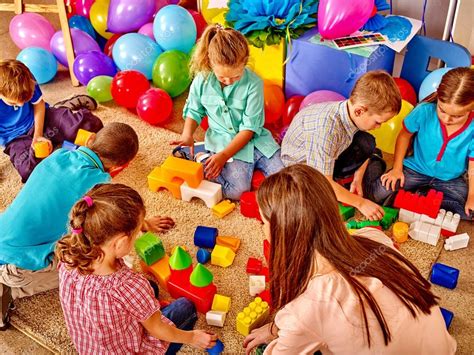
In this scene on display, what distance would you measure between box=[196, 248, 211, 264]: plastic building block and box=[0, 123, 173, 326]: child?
353mm

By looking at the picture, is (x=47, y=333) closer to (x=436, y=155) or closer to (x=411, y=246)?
(x=411, y=246)

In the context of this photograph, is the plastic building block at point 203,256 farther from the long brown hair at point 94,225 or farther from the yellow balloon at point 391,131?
the yellow balloon at point 391,131

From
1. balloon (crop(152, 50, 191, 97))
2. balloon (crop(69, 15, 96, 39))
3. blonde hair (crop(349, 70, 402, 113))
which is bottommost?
balloon (crop(152, 50, 191, 97))

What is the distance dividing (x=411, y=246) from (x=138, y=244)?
0.83m

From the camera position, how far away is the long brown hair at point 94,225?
1.03 meters

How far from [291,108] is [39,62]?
117 centimetres

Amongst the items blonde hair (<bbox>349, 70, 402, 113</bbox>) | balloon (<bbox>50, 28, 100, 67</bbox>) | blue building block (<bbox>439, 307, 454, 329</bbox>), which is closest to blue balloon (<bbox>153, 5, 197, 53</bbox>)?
balloon (<bbox>50, 28, 100, 67</bbox>)

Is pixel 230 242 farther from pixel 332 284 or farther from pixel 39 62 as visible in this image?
pixel 39 62

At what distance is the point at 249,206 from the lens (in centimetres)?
170

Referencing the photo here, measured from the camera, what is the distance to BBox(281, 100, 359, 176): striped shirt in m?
1.56

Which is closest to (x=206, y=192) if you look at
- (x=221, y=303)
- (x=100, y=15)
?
(x=221, y=303)

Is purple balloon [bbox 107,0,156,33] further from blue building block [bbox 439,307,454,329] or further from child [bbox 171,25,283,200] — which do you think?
blue building block [bbox 439,307,454,329]

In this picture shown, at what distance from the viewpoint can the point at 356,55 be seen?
1919 millimetres

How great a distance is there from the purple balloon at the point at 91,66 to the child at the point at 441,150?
1.31 metres
